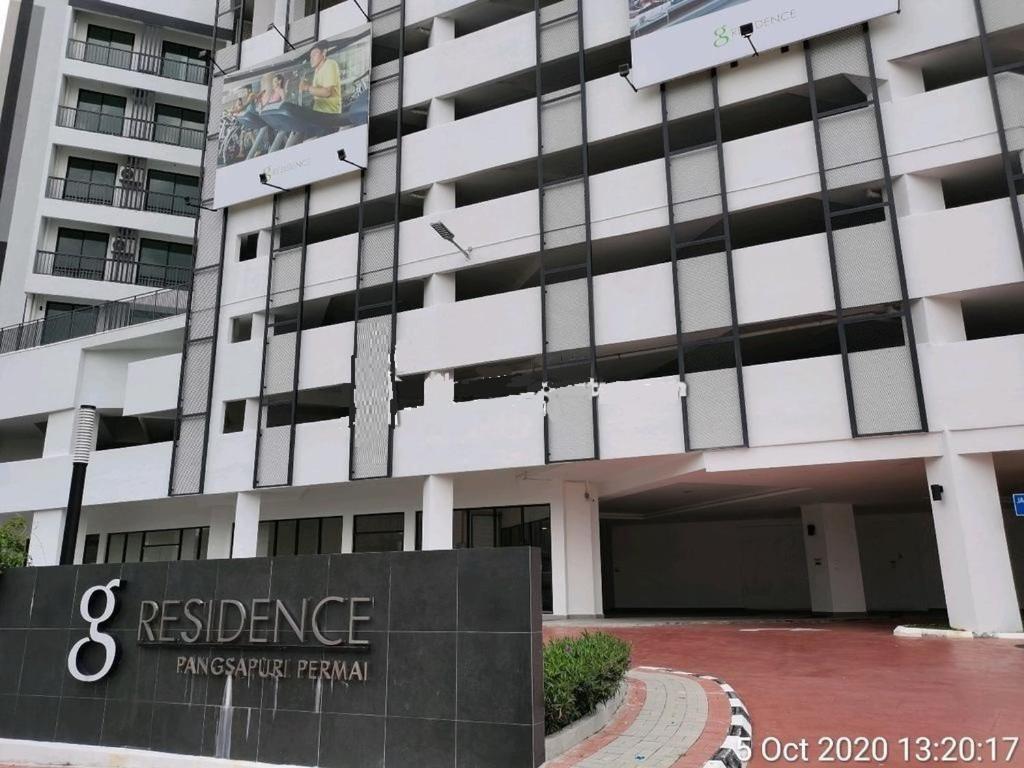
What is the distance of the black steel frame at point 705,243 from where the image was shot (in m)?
18.4

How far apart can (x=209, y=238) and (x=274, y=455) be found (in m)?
8.77

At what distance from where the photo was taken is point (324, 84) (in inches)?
1034

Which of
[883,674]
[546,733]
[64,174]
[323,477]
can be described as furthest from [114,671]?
[64,174]

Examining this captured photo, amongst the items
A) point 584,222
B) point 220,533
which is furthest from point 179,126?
point 584,222

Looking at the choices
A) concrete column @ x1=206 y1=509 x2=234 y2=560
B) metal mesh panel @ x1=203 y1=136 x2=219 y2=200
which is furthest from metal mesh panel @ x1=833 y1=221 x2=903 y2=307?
concrete column @ x1=206 y1=509 x2=234 y2=560

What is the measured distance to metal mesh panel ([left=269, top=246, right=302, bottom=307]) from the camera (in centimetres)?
2546

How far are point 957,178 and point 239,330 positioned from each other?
22.0 meters

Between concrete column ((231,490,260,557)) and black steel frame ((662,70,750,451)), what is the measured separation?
14.1 metres

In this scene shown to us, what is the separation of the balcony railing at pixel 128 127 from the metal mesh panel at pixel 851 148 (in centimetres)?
2832

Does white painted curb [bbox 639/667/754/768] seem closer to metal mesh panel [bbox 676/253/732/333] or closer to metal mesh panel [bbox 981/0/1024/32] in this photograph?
metal mesh panel [bbox 676/253/732/333]

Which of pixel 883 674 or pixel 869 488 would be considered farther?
pixel 869 488

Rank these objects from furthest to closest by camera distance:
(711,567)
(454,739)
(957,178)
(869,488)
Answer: (711,567)
(869,488)
(957,178)
(454,739)

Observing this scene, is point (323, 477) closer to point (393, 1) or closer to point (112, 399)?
point (112, 399)

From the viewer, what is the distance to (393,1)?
26484 mm
